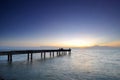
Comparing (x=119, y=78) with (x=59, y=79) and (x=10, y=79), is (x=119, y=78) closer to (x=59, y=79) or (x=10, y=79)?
(x=59, y=79)

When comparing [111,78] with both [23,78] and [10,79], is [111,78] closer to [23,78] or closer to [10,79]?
[23,78]

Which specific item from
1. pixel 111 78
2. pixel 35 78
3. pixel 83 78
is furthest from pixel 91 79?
pixel 35 78

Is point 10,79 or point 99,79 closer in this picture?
point 10,79

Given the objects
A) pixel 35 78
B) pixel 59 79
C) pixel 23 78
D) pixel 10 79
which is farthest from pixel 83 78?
pixel 10 79

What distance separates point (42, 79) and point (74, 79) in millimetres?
4818

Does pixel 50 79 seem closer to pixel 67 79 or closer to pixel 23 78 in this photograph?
pixel 67 79

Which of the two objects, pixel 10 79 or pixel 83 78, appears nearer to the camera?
pixel 10 79

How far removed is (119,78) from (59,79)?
382 inches

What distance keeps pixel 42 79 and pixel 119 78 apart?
12256mm

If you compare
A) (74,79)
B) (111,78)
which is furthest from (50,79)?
(111,78)

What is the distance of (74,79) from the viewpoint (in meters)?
23.6

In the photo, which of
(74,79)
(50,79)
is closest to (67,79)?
(74,79)

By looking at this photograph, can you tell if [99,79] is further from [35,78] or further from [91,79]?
[35,78]

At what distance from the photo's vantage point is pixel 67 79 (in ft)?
77.0
